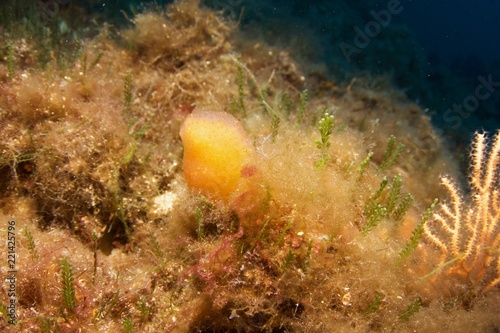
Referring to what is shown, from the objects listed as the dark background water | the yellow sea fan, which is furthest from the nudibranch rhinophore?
the dark background water

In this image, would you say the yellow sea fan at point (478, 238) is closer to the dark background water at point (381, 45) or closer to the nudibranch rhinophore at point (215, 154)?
the nudibranch rhinophore at point (215, 154)

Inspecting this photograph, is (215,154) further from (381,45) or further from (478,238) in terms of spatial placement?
(381,45)

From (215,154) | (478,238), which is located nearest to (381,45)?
(478,238)

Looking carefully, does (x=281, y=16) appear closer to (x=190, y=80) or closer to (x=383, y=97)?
(x=383, y=97)

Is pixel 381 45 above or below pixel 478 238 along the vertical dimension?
above

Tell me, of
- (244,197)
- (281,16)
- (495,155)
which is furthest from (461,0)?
(244,197)

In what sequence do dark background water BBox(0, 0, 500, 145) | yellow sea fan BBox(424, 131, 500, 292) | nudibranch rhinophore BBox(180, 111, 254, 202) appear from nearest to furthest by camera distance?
nudibranch rhinophore BBox(180, 111, 254, 202) → yellow sea fan BBox(424, 131, 500, 292) → dark background water BBox(0, 0, 500, 145)

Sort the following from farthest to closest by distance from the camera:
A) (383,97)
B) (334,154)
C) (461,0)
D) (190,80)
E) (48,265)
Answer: (461,0) < (383,97) < (190,80) < (334,154) < (48,265)

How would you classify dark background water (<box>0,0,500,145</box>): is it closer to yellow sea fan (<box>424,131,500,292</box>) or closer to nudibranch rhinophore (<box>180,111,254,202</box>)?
yellow sea fan (<box>424,131,500,292</box>)

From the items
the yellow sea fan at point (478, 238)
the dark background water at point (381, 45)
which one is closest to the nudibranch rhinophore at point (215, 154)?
the yellow sea fan at point (478, 238)
